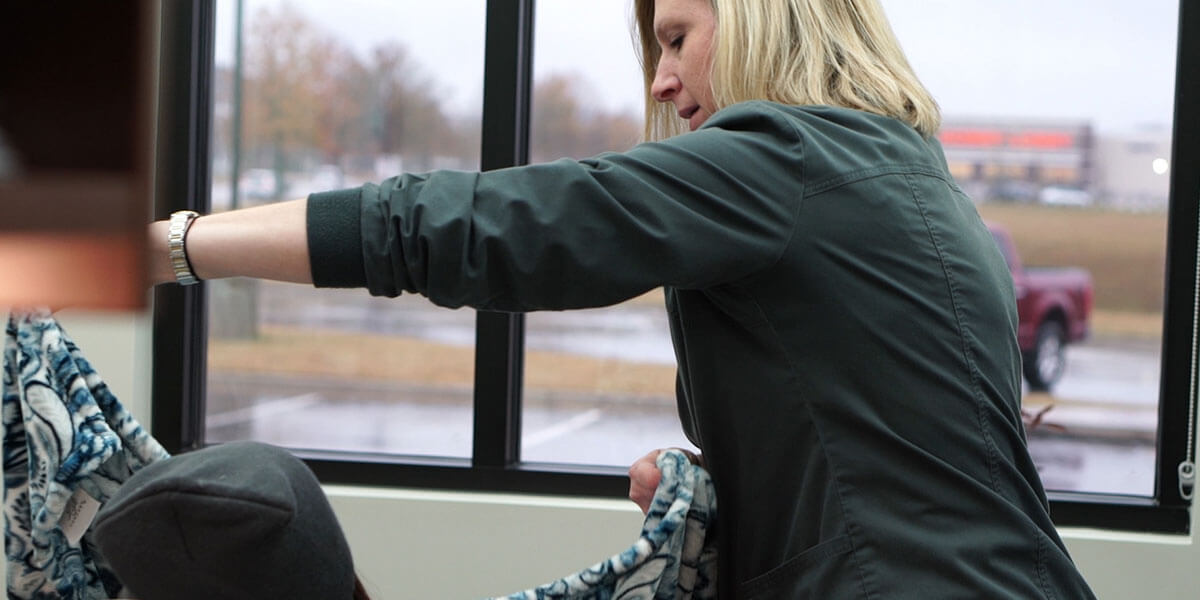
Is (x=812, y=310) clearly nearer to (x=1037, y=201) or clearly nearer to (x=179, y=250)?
(x=179, y=250)

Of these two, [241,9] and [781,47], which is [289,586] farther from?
[241,9]

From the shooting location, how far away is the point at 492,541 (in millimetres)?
2811

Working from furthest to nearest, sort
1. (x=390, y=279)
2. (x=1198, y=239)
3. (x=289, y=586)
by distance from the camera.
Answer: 1. (x=1198, y=239)
2. (x=390, y=279)
3. (x=289, y=586)

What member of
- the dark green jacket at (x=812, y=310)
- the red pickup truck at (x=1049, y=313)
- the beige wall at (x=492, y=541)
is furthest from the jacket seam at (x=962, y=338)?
the red pickup truck at (x=1049, y=313)

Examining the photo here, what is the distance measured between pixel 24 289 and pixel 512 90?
2670 millimetres

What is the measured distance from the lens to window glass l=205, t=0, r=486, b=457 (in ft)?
10.2

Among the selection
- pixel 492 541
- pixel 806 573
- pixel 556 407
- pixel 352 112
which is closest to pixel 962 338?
pixel 806 573

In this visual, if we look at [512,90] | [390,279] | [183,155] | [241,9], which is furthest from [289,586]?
[241,9]

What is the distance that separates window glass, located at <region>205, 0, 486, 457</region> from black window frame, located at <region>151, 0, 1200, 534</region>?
8 centimetres

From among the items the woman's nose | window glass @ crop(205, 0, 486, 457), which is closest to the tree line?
window glass @ crop(205, 0, 486, 457)

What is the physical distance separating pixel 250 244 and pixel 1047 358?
8.58 ft

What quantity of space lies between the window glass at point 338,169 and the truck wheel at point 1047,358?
148cm

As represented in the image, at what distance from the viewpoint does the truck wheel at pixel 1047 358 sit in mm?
3076

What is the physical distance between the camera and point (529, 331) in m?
3.04
